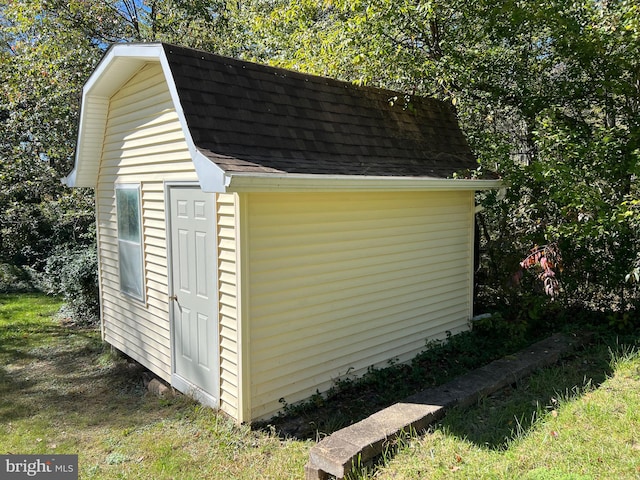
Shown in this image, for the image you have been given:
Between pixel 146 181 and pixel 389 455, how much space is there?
399cm

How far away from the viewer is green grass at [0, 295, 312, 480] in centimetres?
389

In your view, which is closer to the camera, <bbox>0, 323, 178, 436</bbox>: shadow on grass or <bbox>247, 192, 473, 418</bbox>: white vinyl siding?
<bbox>247, 192, 473, 418</bbox>: white vinyl siding

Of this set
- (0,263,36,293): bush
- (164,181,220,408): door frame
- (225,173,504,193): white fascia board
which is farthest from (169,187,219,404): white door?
(0,263,36,293): bush

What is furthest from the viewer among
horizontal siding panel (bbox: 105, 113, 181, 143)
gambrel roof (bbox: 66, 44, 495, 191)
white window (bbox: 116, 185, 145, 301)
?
white window (bbox: 116, 185, 145, 301)

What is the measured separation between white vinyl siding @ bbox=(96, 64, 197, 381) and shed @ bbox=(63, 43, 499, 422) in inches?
1.1

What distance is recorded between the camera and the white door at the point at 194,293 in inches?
179

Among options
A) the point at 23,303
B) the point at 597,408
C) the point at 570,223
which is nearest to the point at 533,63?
the point at 570,223

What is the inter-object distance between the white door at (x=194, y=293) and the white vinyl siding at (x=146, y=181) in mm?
245

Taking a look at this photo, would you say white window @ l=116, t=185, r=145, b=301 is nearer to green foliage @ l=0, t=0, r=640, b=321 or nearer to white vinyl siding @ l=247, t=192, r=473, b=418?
white vinyl siding @ l=247, t=192, r=473, b=418

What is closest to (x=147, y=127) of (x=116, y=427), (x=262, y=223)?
(x=262, y=223)

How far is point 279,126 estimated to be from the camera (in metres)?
4.93

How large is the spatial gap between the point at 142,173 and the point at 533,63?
20.8 feet

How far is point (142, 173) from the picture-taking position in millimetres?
5562

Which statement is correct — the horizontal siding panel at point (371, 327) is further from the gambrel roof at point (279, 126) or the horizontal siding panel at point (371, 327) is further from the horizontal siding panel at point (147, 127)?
the horizontal siding panel at point (147, 127)
